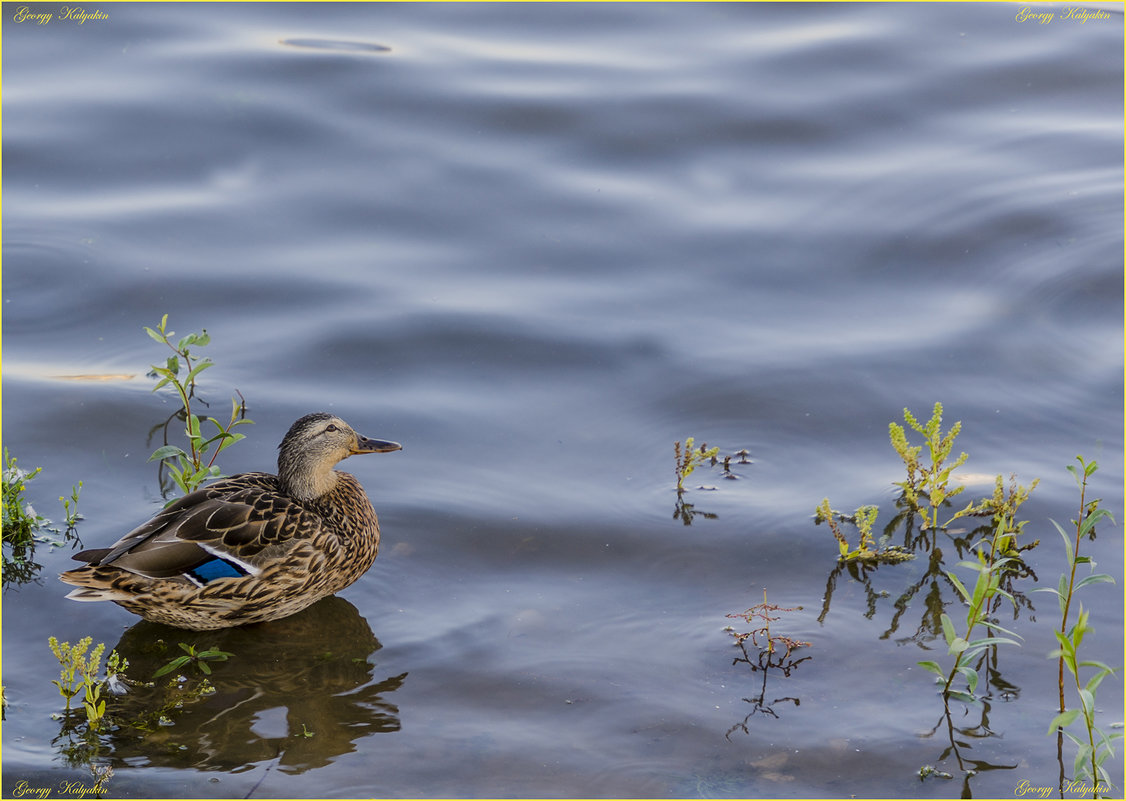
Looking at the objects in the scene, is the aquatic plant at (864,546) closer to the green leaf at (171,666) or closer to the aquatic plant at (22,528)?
the green leaf at (171,666)

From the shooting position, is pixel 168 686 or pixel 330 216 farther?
pixel 330 216

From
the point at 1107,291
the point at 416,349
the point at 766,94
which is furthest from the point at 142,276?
the point at 1107,291

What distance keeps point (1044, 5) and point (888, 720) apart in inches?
386

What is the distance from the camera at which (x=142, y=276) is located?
884cm

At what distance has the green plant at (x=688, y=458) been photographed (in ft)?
22.7

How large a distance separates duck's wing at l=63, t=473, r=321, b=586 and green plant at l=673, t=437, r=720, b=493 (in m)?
2.03

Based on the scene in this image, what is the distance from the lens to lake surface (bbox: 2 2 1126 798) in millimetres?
5371

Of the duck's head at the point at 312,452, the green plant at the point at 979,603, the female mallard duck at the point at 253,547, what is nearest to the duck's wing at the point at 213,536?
the female mallard duck at the point at 253,547

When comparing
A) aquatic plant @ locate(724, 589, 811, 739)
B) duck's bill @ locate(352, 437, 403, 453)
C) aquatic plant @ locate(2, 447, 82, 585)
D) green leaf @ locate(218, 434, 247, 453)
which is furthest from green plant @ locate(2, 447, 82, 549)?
aquatic plant @ locate(724, 589, 811, 739)

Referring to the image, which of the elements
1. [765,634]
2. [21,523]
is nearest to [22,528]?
[21,523]

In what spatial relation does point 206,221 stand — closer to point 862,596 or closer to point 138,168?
point 138,168

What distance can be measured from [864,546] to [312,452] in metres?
2.85

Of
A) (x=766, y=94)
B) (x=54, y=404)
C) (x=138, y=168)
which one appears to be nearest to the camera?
(x=54, y=404)

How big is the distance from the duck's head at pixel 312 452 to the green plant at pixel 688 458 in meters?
1.62
